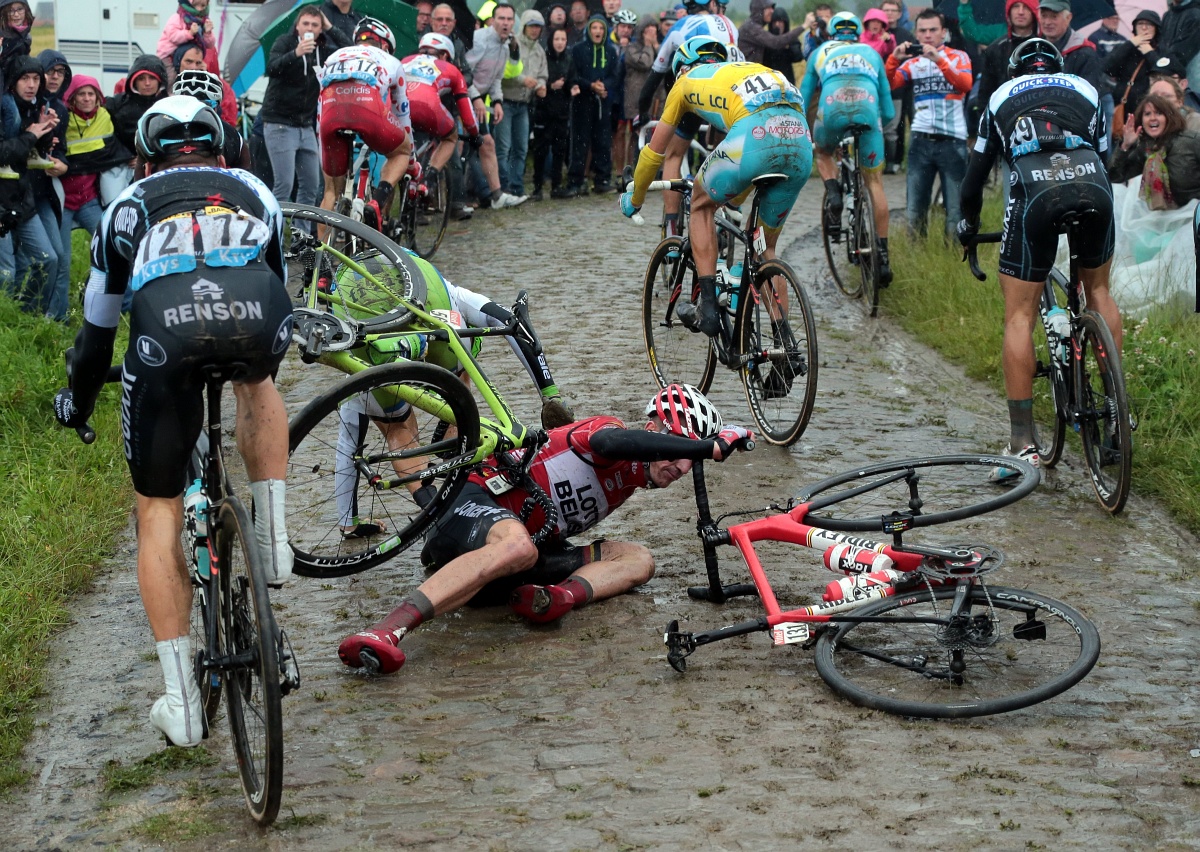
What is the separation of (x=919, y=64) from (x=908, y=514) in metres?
9.03

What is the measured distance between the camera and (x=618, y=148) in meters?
20.1

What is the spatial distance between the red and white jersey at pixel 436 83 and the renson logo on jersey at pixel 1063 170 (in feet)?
23.3

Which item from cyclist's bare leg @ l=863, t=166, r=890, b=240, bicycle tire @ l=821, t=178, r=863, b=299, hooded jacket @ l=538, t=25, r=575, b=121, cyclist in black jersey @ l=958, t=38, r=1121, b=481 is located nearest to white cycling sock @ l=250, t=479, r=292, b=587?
cyclist in black jersey @ l=958, t=38, r=1121, b=481

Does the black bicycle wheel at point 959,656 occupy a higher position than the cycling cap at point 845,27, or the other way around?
the cycling cap at point 845,27

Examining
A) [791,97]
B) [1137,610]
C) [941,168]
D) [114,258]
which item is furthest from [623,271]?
[114,258]

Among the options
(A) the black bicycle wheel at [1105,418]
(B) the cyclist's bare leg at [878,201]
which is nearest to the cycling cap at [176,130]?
(A) the black bicycle wheel at [1105,418]

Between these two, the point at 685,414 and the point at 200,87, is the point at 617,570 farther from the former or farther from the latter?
the point at 200,87

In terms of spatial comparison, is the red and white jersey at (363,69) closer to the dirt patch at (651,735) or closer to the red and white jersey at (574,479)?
the dirt patch at (651,735)

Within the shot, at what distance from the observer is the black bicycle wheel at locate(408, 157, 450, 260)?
569 inches

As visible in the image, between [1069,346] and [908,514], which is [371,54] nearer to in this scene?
[1069,346]

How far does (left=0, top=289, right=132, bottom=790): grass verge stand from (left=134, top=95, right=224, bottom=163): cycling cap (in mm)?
2243

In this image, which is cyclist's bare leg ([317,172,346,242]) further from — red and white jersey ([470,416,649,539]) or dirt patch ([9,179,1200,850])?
red and white jersey ([470,416,649,539])

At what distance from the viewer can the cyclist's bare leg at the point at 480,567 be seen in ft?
19.4

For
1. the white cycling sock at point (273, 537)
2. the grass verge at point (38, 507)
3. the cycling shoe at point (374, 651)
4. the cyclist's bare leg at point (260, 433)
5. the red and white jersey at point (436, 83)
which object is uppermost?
the red and white jersey at point (436, 83)
